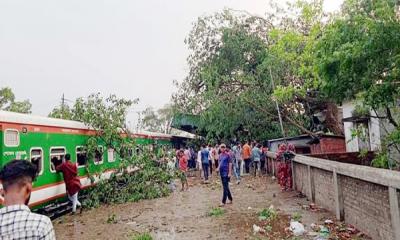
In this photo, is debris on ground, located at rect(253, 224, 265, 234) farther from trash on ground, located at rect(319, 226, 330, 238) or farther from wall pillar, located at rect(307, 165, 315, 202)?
wall pillar, located at rect(307, 165, 315, 202)

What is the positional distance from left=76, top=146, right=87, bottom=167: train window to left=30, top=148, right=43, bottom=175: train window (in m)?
2.52

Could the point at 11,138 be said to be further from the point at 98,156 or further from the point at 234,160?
the point at 234,160

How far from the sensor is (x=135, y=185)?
14.4 metres

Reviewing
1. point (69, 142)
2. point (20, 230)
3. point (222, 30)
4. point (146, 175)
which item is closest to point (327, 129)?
point (222, 30)

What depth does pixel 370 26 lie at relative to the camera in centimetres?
759

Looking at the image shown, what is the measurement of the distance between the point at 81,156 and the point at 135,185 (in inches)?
95.3

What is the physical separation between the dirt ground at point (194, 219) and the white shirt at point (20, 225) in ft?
19.8

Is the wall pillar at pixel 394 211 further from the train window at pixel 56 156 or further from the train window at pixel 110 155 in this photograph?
the train window at pixel 110 155

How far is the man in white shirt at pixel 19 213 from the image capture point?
2.27 m

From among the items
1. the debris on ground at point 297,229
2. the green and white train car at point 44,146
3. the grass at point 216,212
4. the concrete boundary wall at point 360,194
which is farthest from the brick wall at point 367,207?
the green and white train car at point 44,146

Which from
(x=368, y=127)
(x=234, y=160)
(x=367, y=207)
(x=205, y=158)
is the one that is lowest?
(x=367, y=207)

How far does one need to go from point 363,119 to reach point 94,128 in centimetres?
1155

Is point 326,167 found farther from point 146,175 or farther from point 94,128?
point 94,128

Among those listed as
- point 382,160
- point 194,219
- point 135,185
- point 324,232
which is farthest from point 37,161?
A: point 382,160
